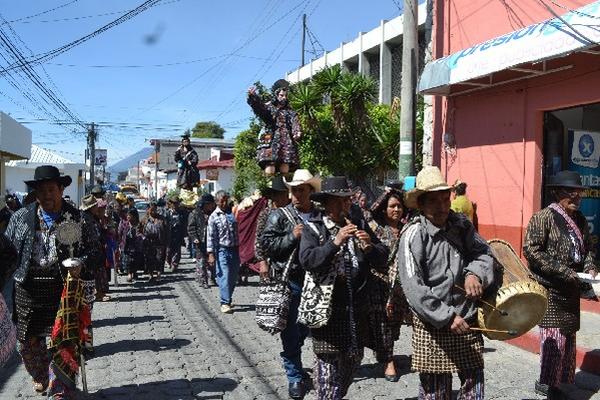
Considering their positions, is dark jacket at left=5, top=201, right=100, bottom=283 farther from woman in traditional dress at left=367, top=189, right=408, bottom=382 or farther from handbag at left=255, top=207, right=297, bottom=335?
woman in traditional dress at left=367, top=189, right=408, bottom=382

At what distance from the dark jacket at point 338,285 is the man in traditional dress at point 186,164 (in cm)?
1167

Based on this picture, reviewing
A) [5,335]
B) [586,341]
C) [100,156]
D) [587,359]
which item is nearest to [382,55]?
[586,341]

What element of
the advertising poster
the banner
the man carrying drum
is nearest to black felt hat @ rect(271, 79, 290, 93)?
the advertising poster

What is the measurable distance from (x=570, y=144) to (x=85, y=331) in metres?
7.67

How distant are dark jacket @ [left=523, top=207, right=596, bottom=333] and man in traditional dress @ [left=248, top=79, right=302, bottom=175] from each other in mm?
4792

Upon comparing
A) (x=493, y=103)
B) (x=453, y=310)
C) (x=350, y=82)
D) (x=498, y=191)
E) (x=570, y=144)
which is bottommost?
(x=453, y=310)

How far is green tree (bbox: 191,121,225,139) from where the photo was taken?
228ft

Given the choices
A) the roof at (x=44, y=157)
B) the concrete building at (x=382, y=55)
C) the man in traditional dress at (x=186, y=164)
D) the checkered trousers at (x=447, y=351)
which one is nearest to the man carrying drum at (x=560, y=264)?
the checkered trousers at (x=447, y=351)

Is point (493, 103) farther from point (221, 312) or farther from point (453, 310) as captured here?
point (453, 310)

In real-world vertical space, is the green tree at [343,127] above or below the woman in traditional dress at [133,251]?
above

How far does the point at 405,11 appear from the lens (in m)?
9.43

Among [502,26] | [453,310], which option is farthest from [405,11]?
[453,310]

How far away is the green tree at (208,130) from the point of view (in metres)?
69.6

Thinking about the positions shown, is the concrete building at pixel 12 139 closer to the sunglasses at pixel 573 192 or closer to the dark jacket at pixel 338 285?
the dark jacket at pixel 338 285
